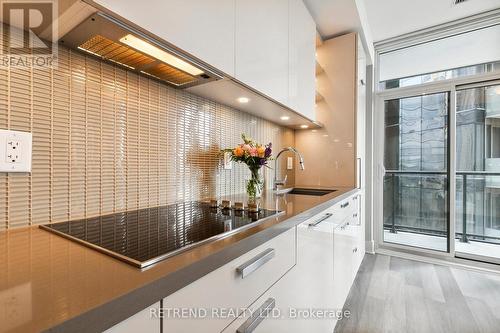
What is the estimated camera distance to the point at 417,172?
307cm

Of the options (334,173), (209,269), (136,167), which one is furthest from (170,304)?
(334,173)

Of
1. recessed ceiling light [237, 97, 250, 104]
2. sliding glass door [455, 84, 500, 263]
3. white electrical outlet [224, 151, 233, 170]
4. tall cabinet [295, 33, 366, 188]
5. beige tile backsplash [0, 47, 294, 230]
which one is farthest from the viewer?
sliding glass door [455, 84, 500, 263]

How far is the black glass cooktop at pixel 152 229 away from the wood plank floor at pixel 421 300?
4.48 feet

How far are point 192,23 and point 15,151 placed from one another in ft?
2.27

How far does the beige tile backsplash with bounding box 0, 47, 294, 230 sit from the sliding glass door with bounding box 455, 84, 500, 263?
9.93 feet

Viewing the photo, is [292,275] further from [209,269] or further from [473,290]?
[473,290]

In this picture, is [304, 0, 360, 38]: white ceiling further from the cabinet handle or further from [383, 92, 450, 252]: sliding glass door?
the cabinet handle

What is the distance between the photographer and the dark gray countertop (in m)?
0.33

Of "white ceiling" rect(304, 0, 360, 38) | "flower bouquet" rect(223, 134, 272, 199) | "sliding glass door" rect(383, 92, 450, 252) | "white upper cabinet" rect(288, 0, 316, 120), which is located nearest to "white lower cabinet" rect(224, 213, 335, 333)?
"flower bouquet" rect(223, 134, 272, 199)

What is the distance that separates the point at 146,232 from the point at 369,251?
127 inches

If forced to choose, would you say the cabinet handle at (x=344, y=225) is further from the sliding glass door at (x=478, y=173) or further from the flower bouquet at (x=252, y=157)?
the sliding glass door at (x=478, y=173)

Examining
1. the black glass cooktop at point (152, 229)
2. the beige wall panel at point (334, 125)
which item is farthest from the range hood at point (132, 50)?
the beige wall panel at point (334, 125)

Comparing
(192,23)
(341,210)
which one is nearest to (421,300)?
(341,210)

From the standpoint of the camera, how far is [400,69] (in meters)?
3.15
